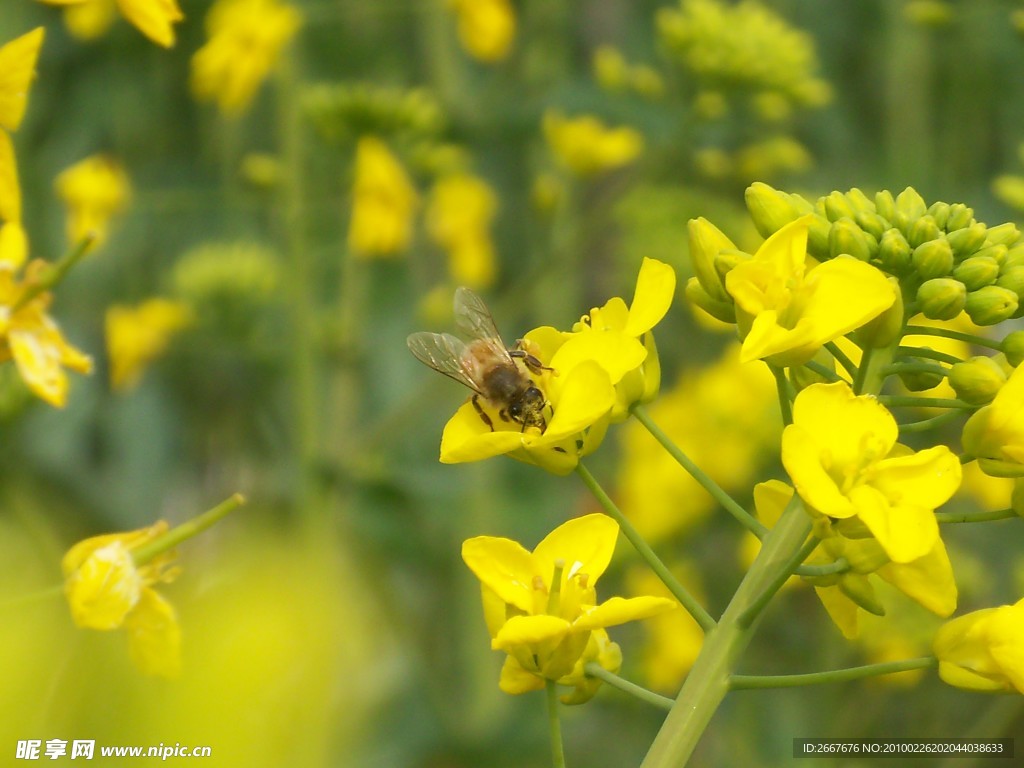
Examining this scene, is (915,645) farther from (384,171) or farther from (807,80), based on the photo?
(384,171)

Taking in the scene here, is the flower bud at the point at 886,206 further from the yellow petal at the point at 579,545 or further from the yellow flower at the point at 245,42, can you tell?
the yellow flower at the point at 245,42

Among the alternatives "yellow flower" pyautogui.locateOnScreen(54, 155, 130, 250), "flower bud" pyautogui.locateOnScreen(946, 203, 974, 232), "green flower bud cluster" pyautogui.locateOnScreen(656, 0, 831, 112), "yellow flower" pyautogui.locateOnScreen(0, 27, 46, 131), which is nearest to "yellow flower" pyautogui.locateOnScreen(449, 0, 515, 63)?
"green flower bud cluster" pyautogui.locateOnScreen(656, 0, 831, 112)

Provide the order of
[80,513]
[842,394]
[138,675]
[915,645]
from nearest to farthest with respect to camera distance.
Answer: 1. [138,675]
2. [842,394]
3. [915,645]
4. [80,513]

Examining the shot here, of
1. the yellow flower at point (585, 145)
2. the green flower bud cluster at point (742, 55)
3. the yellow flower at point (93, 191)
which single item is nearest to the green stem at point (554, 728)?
the yellow flower at point (93, 191)

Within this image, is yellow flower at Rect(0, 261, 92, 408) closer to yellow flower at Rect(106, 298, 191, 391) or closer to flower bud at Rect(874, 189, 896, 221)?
flower bud at Rect(874, 189, 896, 221)

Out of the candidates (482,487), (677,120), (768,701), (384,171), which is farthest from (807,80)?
(768,701)

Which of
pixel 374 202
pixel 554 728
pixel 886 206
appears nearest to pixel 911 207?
pixel 886 206
